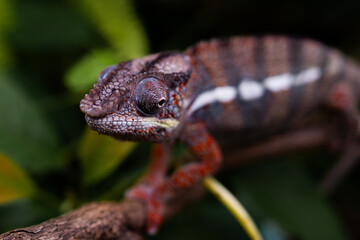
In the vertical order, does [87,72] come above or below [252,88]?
above

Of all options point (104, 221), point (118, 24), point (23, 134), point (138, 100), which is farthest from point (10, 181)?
point (118, 24)

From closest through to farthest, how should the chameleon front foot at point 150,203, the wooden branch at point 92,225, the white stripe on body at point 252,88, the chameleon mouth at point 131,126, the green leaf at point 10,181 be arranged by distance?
the wooden branch at point 92,225, the chameleon mouth at point 131,126, the green leaf at point 10,181, the chameleon front foot at point 150,203, the white stripe on body at point 252,88

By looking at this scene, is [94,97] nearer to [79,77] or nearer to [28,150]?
[79,77]

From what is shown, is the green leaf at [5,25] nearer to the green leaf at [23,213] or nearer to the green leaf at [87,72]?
the green leaf at [87,72]

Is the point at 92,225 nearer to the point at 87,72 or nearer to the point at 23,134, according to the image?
the point at 87,72

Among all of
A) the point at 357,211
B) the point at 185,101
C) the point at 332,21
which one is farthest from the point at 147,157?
the point at 332,21

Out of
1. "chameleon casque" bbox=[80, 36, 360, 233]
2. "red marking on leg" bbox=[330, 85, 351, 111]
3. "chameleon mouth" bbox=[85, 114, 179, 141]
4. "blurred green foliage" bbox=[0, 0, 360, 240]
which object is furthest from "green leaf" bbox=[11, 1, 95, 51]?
"red marking on leg" bbox=[330, 85, 351, 111]

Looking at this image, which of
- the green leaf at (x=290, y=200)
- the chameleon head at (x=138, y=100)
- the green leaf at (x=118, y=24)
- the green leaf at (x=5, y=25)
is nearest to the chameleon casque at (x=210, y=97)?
the chameleon head at (x=138, y=100)
